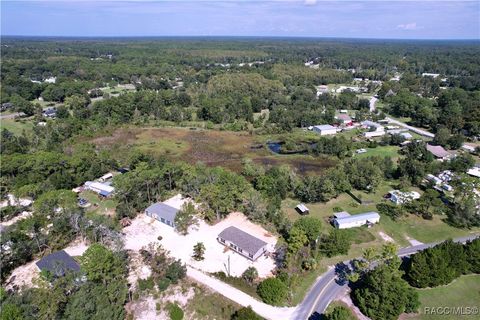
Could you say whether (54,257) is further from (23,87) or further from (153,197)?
(23,87)

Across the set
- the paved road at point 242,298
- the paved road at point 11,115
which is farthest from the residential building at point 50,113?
the paved road at point 242,298

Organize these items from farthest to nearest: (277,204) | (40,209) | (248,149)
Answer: (248,149) < (277,204) < (40,209)

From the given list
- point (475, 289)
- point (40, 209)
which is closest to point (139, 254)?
point (40, 209)

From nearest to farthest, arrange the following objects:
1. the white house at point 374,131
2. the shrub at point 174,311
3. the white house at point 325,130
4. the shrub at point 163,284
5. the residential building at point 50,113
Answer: the shrub at point 174,311 → the shrub at point 163,284 → the white house at point 374,131 → the white house at point 325,130 → the residential building at point 50,113

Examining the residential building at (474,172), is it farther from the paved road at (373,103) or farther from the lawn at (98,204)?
the lawn at (98,204)

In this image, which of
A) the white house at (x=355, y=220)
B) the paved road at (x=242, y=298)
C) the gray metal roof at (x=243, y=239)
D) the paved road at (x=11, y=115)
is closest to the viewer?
the paved road at (x=242, y=298)

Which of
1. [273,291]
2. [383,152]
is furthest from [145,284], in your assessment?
[383,152]

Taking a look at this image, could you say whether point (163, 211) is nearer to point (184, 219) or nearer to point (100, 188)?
point (184, 219)
